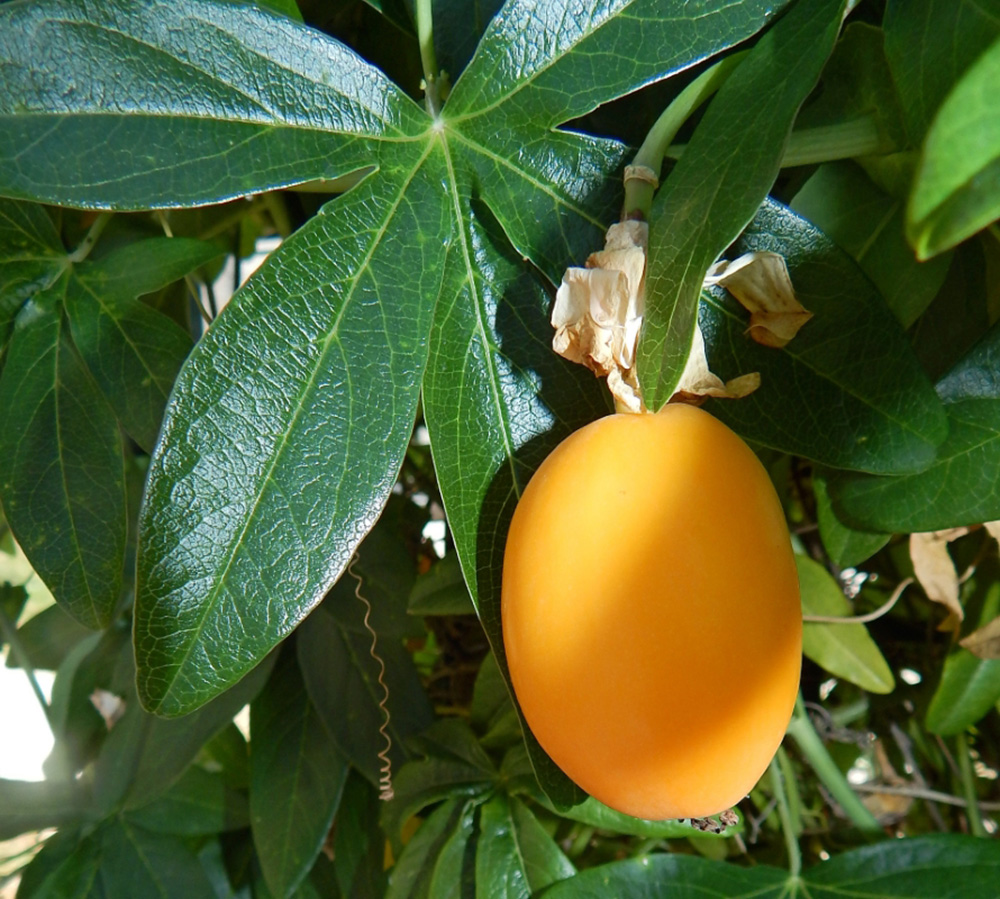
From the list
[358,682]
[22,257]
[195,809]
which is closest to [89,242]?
[22,257]

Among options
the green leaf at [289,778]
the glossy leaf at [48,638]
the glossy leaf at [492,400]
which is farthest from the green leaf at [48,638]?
the glossy leaf at [492,400]

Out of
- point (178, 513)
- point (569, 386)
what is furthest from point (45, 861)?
point (569, 386)

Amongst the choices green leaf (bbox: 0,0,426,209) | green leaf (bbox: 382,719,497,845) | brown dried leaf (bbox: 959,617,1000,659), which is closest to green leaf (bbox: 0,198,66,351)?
green leaf (bbox: 0,0,426,209)

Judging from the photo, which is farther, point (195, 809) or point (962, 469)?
point (195, 809)

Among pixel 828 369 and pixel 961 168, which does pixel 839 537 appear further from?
pixel 961 168

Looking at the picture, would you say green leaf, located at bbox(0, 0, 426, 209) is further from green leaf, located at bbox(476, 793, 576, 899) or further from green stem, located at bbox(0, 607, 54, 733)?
green stem, located at bbox(0, 607, 54, 733)

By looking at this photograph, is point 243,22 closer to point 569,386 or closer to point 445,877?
point 569,386

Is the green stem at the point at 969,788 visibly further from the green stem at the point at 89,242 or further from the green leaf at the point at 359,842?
the green stem at the point at 89,242
